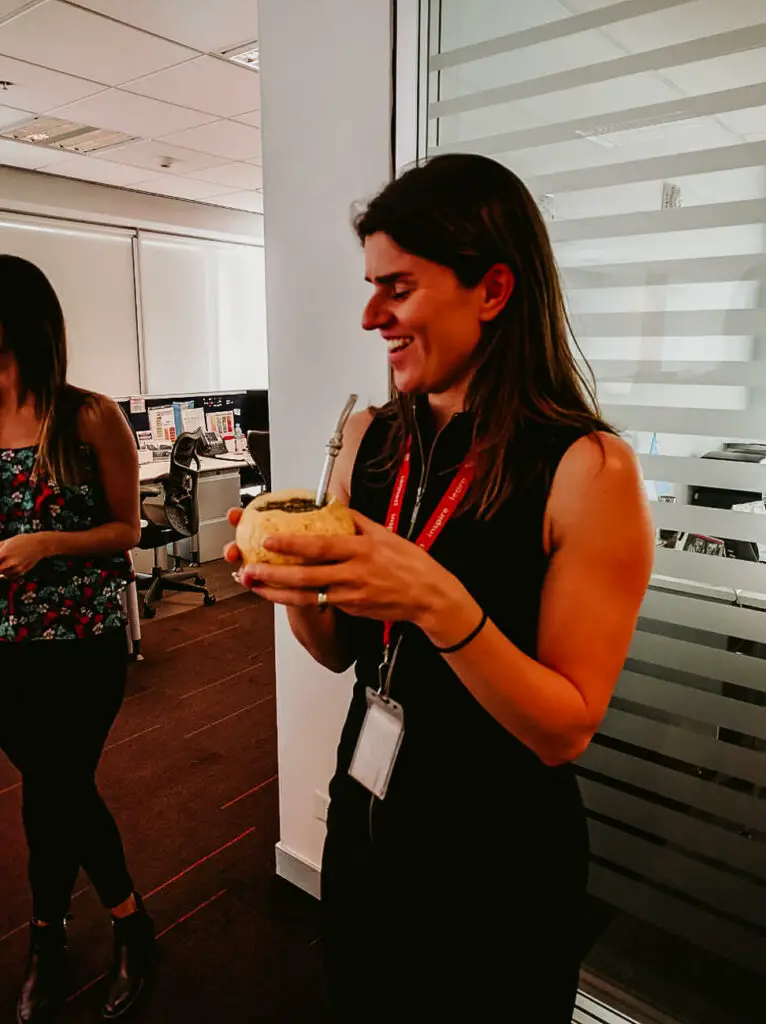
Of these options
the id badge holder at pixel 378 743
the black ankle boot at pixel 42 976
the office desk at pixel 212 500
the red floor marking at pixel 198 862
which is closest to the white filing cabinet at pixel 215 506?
the office desk at pixel 212 500

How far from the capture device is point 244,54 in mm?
3254

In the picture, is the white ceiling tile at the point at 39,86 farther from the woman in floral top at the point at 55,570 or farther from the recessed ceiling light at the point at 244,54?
the woman in floral top at the point at 55,570

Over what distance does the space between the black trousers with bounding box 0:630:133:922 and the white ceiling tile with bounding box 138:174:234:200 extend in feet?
15.6

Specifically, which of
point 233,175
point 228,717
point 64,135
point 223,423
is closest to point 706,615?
point 228,717

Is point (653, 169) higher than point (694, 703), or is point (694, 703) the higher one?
point (653, 169)

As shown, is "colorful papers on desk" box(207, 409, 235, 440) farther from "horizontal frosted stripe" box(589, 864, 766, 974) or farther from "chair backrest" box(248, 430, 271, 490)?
"horizontal frosted stripe" box(589, 864, 766, 974)

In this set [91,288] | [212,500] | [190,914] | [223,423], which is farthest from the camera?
[223,423]

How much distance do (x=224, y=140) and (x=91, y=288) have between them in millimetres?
1930

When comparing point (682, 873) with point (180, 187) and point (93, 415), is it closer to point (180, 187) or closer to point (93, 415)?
point (93, 415)

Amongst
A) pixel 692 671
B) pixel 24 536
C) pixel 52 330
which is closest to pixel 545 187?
pixel 692 671

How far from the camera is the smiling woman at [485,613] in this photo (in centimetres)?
87

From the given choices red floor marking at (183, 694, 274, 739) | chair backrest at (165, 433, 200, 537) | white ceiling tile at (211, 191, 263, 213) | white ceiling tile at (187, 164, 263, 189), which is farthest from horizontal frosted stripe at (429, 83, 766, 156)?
white ceiling tile at (211, 191, 263, 213)

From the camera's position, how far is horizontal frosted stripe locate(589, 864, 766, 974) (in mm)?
1436

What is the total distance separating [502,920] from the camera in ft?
3.13
